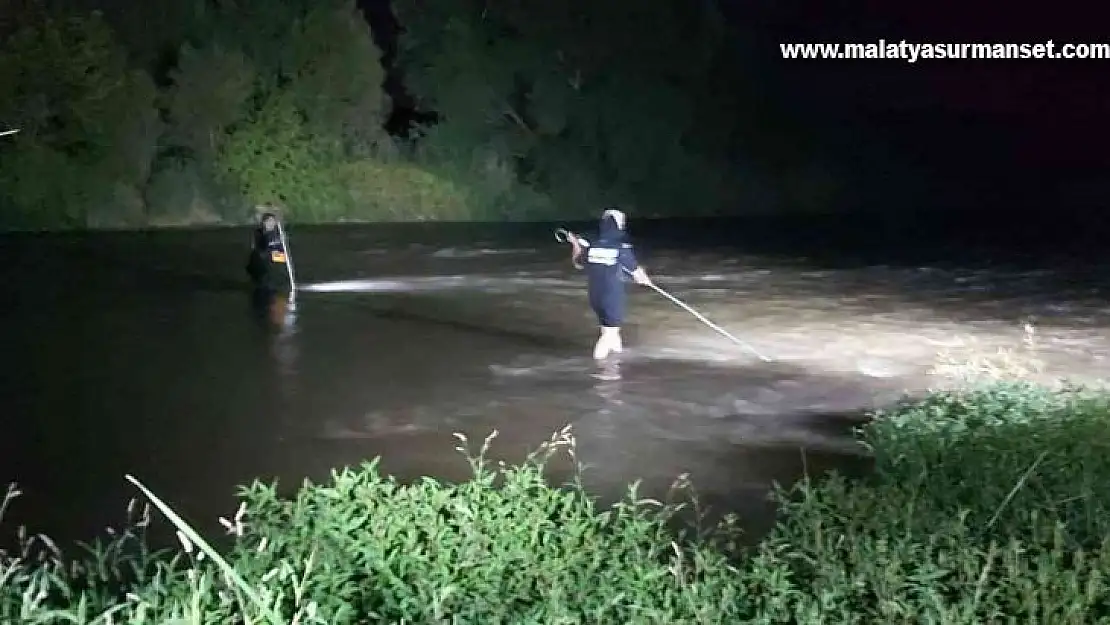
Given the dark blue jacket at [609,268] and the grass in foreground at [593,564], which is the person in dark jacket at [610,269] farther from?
the grass in foreground at [593,564]

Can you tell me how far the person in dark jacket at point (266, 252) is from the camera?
16984 mm

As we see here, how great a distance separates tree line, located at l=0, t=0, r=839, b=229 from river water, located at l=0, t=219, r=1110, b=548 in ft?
34.1

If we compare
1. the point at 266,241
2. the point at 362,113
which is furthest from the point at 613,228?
the point at 362,113

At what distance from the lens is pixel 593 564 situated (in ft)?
16.9

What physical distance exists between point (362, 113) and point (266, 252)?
→ 21040 millimetres

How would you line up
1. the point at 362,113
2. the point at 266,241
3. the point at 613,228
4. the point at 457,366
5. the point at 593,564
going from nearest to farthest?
the point at 593,564 < the point at 457,366 < the point at 613,228 < the point at 266,241 < the point at 362,113

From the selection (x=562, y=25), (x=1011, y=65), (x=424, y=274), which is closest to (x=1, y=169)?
(x=424, y=274)

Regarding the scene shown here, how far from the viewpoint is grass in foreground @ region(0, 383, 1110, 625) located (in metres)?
4.45

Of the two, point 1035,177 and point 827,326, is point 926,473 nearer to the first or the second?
point 827,326

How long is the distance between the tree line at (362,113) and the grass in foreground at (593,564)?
2754 centimetres

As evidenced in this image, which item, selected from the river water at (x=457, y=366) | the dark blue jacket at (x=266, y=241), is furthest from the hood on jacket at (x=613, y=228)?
the dark blue jacket at (x=266, y=241)

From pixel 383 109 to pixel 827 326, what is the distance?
82.7 feet

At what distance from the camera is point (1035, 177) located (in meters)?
47.7

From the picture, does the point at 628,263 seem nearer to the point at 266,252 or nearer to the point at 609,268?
the point at 609,268
